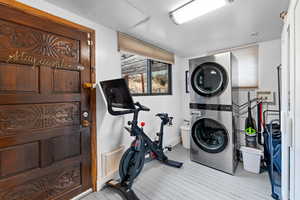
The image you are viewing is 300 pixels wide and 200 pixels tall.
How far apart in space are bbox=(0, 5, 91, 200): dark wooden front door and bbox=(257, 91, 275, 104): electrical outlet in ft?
10.5

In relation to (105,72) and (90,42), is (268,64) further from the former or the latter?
(90,42)

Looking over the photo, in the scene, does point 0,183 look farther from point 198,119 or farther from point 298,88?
point 198,119

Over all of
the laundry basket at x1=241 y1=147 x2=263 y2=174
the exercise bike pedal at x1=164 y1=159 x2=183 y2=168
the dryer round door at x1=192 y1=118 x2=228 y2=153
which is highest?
the dryer round door at x1=192 y1=118 x2=228 y2=153

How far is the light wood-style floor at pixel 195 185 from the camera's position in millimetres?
1831

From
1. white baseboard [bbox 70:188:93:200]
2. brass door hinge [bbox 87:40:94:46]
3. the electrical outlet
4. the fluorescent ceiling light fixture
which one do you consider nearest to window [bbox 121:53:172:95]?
brass door hinge [bbox 87:40:94:46]

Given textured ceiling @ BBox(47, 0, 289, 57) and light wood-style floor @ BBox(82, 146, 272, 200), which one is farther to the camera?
light wood-style floor @ BBox(82, 146, 272, 200)

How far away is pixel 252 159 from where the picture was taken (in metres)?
2.38

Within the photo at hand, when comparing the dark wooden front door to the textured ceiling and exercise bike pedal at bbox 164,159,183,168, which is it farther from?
exercise bike pedal at bbox 164,159,183,168

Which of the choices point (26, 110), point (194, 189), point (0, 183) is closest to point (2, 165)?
point (0, 183)

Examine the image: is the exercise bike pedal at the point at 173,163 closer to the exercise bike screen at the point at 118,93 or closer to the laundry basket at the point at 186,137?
the laundry basket at the point at 186,137

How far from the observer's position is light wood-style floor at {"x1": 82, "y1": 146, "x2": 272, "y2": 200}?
1.83 m

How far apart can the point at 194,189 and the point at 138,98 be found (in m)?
1.73

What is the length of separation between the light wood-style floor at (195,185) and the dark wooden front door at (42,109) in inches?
23.2

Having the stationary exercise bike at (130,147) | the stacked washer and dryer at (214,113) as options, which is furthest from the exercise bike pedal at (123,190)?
the stacked washer and dryer at (214,113)
